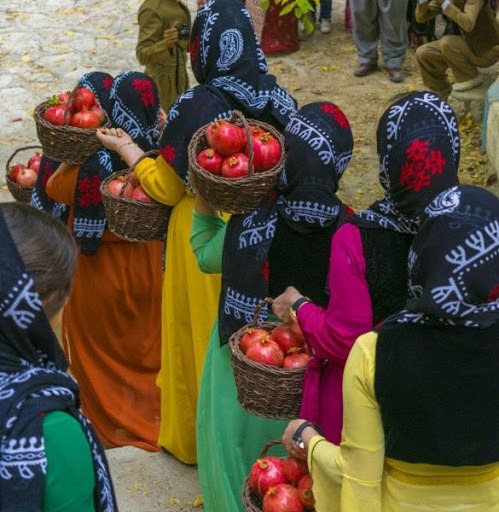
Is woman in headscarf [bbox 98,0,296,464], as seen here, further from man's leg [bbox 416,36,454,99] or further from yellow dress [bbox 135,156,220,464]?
man's leg [bbox 416,36,454,99]

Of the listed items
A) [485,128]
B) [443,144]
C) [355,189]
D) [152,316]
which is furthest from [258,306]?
[485,128]

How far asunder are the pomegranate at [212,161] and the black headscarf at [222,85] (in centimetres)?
43

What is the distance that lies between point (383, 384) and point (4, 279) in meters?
1.07

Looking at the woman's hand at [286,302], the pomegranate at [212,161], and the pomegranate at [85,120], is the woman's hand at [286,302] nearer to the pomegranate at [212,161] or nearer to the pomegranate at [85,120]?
the pomegranate at [212,161]

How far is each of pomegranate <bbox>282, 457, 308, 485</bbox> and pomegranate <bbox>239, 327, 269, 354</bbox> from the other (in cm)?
48

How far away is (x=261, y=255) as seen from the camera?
12.1 feet

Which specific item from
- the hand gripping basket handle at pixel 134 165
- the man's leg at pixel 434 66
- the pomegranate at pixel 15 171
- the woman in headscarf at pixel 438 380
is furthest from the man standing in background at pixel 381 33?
the woman in headscarf at pixel 438 380

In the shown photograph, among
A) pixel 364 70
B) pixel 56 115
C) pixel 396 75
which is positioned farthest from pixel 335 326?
pixel 364 70

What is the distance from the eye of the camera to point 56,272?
235 cm

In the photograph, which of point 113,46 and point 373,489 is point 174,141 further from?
point 113,46

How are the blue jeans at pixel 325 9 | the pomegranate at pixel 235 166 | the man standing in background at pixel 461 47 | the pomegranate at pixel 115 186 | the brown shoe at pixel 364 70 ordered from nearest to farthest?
the pomegranate at pixel 235 166 < the pomegranate at pixel 115 186 < the man standing in background at pixel 461 47 < the brown shoe at pixel 364 70 < the blue jeans at pixel 325 9

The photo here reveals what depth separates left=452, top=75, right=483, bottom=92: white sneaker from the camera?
902 centimetres

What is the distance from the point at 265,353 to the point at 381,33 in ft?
24.9

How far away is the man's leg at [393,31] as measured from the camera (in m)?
10.0
